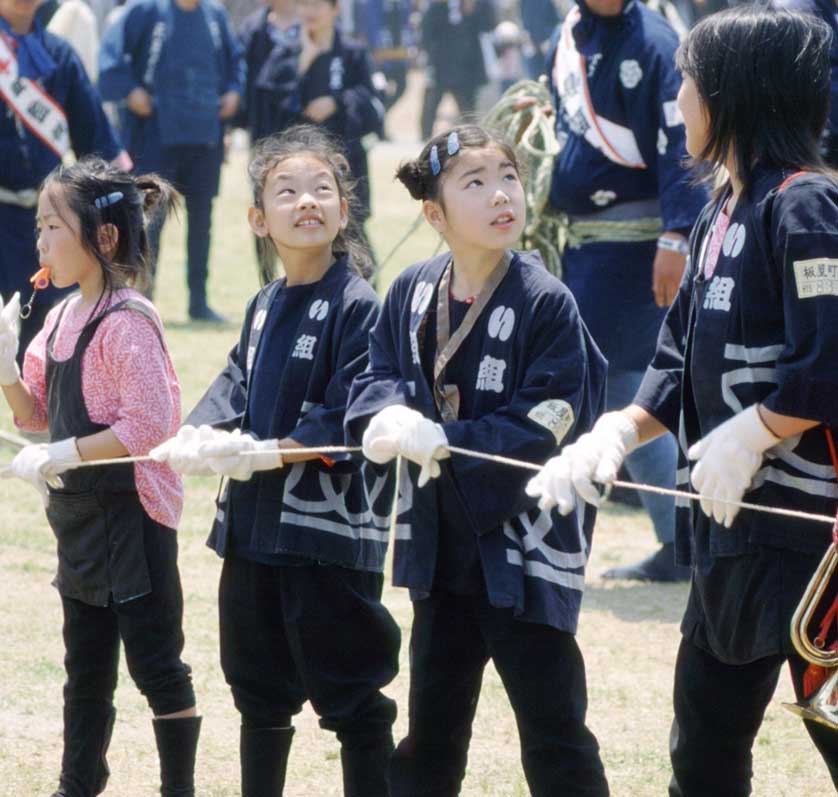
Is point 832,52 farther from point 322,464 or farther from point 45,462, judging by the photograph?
point 45,462

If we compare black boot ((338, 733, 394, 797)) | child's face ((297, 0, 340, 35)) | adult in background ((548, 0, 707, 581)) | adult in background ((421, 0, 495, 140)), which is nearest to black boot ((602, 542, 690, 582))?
adult in background ((548, 0, 707, 581))

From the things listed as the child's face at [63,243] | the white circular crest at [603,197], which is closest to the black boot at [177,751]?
the child's face at [63,243]

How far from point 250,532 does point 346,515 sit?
20 centimetres

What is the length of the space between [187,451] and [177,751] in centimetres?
73

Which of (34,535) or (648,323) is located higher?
(648,323)

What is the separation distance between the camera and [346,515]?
326cm

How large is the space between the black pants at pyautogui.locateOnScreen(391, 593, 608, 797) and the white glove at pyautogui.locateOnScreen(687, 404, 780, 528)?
1.63 feet

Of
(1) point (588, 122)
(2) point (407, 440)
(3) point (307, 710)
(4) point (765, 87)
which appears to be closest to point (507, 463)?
(2) point (407, 440)

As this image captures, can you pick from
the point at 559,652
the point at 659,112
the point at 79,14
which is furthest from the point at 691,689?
the point at 79,14

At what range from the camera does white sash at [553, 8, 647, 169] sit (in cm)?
500

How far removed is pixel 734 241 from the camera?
8.73 ft

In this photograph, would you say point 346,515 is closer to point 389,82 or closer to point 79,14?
point 79,14

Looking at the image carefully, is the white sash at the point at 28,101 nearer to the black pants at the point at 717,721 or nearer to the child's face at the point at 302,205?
the child's face at the point at 302,205

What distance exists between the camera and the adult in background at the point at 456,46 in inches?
654
